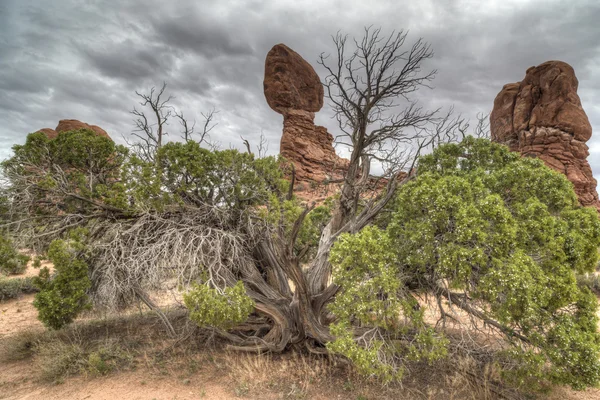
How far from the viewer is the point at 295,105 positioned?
119 feet

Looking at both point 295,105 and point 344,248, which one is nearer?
point 344,248

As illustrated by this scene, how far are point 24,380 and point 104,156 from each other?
17.4 feet

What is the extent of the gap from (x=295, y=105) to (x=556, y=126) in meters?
27.5

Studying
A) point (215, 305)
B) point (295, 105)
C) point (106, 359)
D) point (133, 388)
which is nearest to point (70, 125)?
point (295, 105)

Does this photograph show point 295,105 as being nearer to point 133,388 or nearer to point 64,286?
point 64,286

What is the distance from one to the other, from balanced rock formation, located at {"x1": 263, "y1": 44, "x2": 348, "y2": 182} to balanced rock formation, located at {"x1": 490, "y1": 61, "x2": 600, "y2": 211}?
1896cm

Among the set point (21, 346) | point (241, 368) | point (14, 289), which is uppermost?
point (241, 368)

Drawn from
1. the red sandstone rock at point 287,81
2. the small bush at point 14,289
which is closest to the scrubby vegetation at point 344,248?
the small bush at point 14,289

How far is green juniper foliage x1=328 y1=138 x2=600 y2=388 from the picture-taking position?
416 cm

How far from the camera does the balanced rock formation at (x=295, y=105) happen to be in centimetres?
3419

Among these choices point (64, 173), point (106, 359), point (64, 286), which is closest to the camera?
point (64, 286)

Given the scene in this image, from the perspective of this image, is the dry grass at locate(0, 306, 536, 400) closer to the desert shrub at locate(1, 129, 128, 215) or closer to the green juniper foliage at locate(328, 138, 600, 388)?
the green juniper foliage at locate(328, 138, 600, 388)

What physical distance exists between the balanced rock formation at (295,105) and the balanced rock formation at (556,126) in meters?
19.0

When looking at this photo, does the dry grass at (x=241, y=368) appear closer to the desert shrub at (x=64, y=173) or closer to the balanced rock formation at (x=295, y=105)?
the desert shrub at (x=64, y=173)
